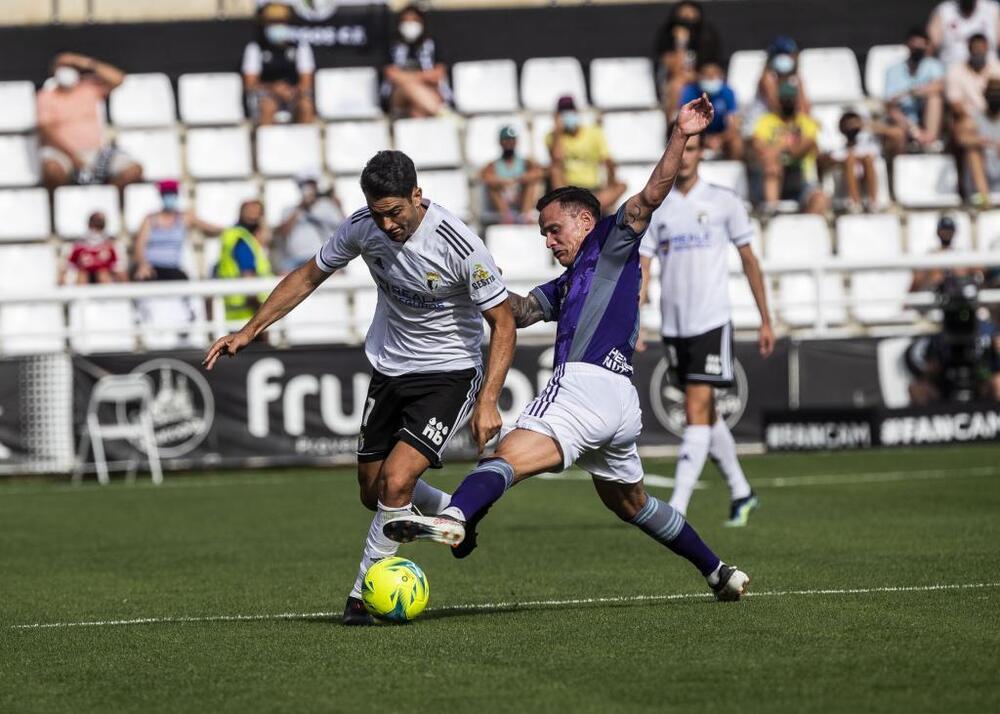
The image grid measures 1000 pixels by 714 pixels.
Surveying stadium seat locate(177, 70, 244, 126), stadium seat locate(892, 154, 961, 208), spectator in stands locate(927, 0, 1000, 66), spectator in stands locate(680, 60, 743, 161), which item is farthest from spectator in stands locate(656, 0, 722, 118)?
stadium seat locate(177, 70, 244, 126)

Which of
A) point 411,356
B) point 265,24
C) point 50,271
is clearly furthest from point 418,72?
point 411,356

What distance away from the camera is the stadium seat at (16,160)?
22.2 metres

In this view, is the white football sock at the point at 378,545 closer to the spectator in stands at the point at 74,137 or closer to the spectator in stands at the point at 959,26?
the spectator in stands at the point at 74,137

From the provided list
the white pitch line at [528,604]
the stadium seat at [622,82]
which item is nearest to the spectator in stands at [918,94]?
the stadium seat at [622,82]

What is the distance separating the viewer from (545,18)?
23.7 metres

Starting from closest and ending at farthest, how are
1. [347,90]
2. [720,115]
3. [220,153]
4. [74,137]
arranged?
[720,115] < [74,137] < [220,153] < [347,90]

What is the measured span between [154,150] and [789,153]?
26.3 ft

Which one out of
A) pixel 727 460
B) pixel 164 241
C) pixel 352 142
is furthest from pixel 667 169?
pixel 352 142

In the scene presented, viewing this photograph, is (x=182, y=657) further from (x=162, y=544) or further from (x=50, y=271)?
(x=50, y=271)

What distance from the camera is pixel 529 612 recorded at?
7781mm

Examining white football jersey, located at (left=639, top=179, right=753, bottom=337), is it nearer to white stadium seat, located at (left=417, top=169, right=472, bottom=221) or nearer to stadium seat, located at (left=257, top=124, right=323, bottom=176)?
white stadium seat, located at (left=417, top=169, right=472, bottom=221)

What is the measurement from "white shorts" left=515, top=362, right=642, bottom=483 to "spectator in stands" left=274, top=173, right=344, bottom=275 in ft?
40.4

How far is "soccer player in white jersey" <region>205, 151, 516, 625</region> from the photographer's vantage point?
7.60 m

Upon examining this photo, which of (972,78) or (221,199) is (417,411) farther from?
(972,78)
